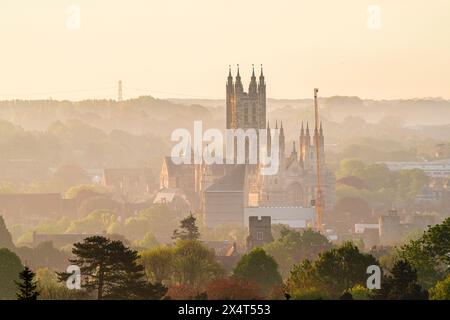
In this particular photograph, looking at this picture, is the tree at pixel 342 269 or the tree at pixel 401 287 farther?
the tree at pixel 342 269

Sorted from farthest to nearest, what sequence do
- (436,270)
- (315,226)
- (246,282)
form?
(315,226) < (246,282) < (436,270)

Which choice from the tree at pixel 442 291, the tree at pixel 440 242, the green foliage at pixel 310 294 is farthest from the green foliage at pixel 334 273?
the tree at pixel 442 291

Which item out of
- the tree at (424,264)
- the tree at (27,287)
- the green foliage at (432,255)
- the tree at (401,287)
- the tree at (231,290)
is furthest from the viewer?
the green foliage at (432,255)

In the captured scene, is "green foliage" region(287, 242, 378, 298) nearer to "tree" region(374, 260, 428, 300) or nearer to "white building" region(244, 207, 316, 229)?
"tree" region(374, 260, 428, 300)

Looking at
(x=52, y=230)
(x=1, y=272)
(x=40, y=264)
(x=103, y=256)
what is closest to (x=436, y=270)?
(x=103, y=256)

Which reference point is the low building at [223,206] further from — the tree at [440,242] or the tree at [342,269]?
the tree at [440,242]

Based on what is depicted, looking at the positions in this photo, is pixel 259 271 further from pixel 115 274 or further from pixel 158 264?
pixel 115 274
